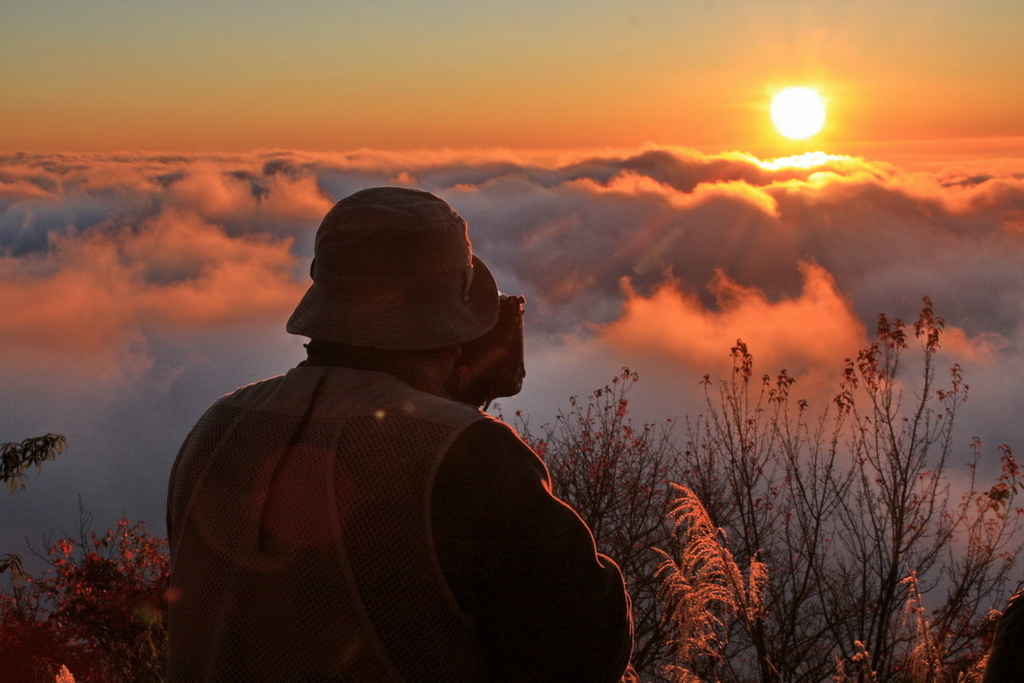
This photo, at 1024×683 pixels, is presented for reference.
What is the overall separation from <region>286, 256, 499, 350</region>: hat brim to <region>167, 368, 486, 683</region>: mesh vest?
0.41 feet

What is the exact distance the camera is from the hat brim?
167 cm

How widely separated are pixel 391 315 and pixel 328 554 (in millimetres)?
448

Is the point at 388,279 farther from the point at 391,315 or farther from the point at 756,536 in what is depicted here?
the point at 756,536

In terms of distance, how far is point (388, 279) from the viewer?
1697 millimetres

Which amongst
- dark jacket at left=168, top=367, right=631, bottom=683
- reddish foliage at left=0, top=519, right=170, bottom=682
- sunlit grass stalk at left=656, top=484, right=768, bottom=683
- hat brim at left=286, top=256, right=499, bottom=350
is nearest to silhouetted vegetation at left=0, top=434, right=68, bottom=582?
reddish foliage at left=0, top=519, right=170, bottom=682

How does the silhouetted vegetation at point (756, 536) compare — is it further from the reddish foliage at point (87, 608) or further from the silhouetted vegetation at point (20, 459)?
the silhouetted vegetation at point (20, 459)

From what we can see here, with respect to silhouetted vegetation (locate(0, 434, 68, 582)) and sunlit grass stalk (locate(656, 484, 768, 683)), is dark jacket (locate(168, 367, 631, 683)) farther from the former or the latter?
silhouetted vegetation (locate(0, 434, 68, 582))

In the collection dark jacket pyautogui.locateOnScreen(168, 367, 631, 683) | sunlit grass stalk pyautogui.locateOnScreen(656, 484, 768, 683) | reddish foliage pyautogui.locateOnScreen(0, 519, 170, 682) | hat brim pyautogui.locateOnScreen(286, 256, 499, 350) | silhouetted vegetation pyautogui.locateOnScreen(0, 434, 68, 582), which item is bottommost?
reddish foliage pyautogui.locateOnScreen(0, 519, 170, 682)

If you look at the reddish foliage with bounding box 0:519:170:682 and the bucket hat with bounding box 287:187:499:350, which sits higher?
the bucket hat with bounding box 287:187:499:350

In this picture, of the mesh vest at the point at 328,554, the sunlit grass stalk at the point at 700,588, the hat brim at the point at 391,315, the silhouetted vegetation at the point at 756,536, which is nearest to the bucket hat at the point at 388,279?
the hat brim at the point at 391,315

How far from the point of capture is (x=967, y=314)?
157 metres

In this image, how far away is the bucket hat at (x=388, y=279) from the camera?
168 cm

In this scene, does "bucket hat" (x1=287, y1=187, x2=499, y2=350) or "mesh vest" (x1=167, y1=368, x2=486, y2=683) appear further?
"bucket hat" (x1=287, y1=187, x2=499, y2=350)

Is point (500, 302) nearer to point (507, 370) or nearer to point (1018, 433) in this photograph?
point (507, 370)
